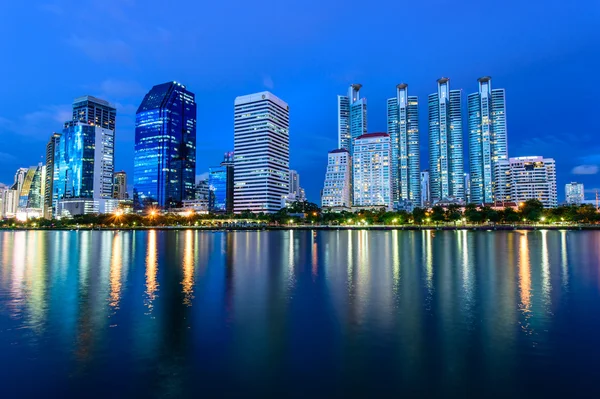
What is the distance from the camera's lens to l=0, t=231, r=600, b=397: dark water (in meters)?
14.6

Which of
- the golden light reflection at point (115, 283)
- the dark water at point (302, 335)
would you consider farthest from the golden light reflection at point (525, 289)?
the golden light reflection at point (115, 283)

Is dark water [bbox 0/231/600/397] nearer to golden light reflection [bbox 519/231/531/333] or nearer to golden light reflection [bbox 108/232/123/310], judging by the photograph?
golden light reflection [bbox 519/231/531/333]

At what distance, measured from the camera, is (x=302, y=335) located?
66.2ft

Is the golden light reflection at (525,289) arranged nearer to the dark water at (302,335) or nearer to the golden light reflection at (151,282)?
the dark water at (302,335)

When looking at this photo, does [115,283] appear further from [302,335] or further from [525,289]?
[525,289]

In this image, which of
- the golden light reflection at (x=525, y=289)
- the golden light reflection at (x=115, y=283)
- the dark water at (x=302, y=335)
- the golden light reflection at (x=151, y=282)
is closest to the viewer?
the dark water at (x=302, y=335)

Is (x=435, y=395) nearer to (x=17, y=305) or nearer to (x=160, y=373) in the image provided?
(x=160, y=373)

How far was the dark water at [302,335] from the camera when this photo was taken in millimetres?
14578

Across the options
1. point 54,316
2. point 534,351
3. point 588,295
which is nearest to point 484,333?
point 534,351

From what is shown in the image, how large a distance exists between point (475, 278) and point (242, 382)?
28.9 metres

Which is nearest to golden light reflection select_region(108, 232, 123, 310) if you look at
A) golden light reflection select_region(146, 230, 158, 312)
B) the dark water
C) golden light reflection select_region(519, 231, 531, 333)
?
the dark water

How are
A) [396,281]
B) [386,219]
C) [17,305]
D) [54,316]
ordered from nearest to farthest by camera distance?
[54,316] < [17,305] < [396,281] < [386,219]

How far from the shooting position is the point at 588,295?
29.5m

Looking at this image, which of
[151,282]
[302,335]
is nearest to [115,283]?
[151,282]
